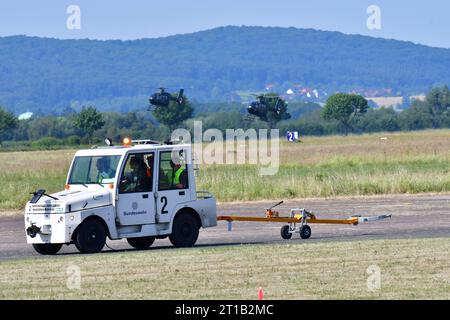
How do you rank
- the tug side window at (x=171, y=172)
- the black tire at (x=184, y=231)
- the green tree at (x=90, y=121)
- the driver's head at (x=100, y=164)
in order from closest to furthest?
the driver's head at (x=100, y=164), the tug side window at (x=171, y=172), the black tire at (x=184, y=231), the green tree at (x=90, y=121)

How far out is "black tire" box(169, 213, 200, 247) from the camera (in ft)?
71.5

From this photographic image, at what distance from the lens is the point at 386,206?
32469 millimetres

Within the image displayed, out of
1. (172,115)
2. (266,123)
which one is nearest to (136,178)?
(266,123)

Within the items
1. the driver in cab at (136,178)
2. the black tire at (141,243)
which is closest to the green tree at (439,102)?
the black tire at (141,243)

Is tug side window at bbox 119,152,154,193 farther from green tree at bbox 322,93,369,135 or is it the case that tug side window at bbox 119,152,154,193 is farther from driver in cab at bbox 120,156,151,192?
green tree at bbox 322,93,369,135

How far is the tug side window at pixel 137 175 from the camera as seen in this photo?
2091 cm

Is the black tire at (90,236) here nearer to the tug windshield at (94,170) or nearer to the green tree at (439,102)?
the tug windshield at (94,170)

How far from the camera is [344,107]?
568ft

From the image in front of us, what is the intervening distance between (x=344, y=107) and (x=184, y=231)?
153 m

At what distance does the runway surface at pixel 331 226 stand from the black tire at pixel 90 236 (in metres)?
1.22

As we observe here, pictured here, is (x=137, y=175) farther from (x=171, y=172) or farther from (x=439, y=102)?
(x=439, y=102)

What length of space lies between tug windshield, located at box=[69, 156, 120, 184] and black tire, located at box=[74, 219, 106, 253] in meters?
0.86
